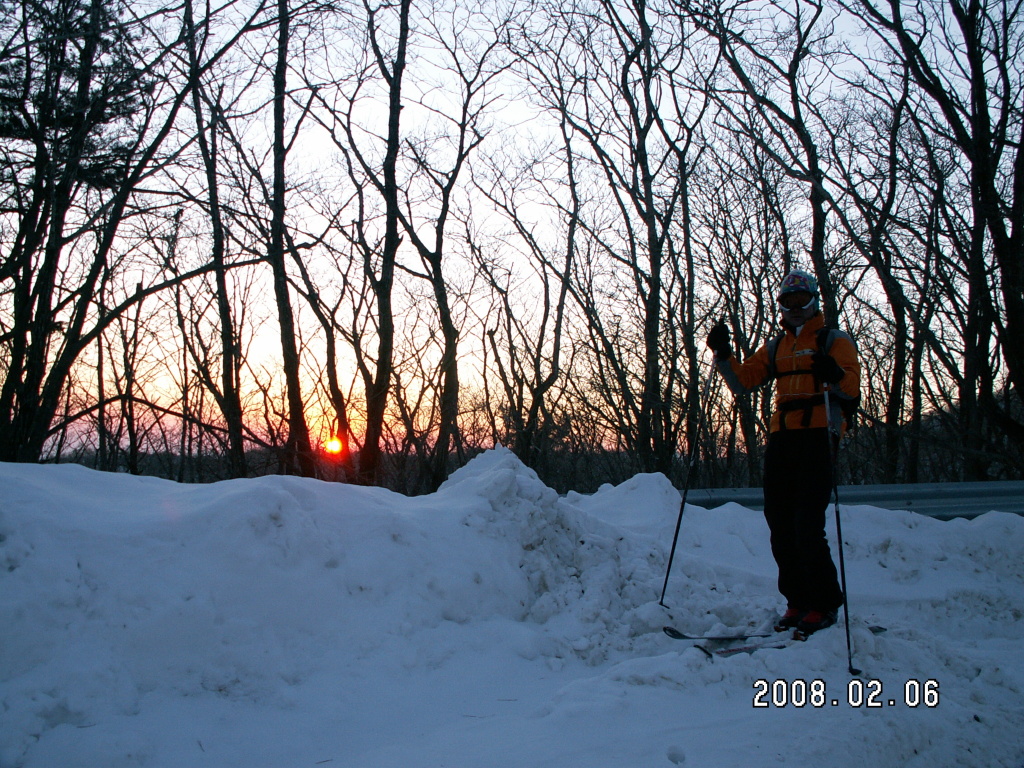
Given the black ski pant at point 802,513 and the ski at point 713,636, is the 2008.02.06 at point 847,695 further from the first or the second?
the black ski pant at point 802,513

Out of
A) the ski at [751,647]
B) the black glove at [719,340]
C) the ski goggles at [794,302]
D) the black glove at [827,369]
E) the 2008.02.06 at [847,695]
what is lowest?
the 2008.02.06 at [847,695]

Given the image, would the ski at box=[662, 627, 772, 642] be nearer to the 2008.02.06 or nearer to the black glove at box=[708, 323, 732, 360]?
the 2008.02.06

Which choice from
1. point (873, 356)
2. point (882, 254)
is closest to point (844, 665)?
point (882, 254)

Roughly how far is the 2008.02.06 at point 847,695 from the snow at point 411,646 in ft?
0.07

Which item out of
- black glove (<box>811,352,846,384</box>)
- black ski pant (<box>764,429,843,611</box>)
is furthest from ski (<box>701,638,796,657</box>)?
black glove (<box>811,352,846,384</box>)

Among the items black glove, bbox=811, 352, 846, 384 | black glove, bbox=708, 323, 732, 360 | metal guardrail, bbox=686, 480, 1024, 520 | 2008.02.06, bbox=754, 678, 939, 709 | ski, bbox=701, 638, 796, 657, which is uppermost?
black glove, bbox=708, 323, 732, 360

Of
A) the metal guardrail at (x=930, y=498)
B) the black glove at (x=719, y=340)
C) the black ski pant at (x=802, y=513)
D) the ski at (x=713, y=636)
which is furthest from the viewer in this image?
the metal guardrail at (x=930, y=498)

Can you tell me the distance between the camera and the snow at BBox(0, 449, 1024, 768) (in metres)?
2.61

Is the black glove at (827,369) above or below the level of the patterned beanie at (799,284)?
below

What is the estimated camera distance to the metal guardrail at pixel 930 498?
630cm

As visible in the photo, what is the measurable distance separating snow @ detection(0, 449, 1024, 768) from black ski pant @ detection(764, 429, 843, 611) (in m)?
0.27

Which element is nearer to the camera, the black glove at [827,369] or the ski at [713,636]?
the ski at [713,636]

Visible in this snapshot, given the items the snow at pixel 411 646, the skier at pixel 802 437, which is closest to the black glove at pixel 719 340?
the skier at pixel 802 437

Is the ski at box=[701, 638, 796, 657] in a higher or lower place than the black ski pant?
lower
